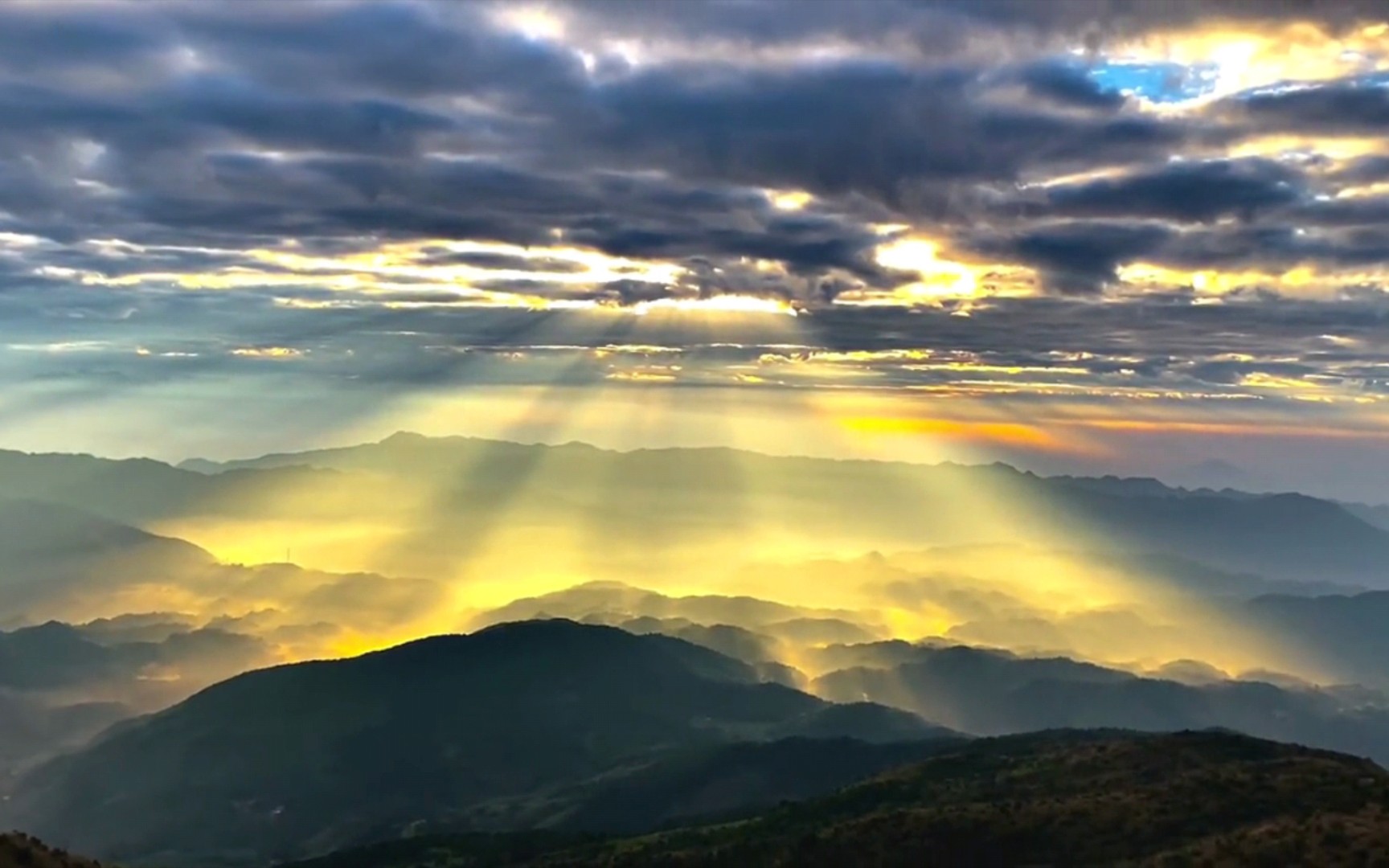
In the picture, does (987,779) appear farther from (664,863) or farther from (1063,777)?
(664,863)

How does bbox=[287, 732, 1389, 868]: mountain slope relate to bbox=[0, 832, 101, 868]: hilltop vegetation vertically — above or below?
below

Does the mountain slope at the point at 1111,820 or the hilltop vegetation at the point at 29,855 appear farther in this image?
the mountain slope at the point at 1111,820

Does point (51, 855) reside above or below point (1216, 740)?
above

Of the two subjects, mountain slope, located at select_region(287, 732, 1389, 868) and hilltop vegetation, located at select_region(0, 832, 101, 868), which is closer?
hilltop vegetation, located at select_region(0, 832, 101, 868)

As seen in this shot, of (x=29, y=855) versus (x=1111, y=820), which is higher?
(x=29, y=855)

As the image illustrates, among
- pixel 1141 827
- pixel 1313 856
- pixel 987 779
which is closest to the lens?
pixel 1313 856

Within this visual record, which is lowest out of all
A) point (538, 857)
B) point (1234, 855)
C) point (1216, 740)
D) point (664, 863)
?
point (538, 857)

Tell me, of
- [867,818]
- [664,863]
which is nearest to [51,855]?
[664,863]

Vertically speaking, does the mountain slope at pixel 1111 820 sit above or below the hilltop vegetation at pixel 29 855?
below
